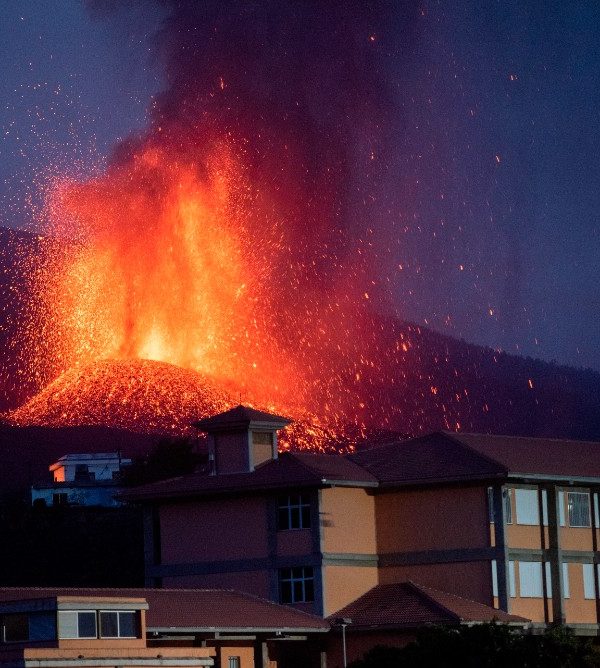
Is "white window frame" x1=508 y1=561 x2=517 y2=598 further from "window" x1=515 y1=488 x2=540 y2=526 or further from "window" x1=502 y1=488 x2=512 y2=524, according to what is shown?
"window" x1=515 y1=488 x2=540 y2=526

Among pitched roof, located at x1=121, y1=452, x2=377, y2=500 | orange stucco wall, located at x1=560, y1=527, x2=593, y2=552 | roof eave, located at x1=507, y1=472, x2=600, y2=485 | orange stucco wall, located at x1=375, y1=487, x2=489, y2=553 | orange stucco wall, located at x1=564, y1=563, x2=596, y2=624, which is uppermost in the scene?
pitched roof, located at x1=121, y1=452, x2=377, y2=500

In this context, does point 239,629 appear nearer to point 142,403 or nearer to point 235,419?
point 235,419

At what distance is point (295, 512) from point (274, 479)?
1532 mm

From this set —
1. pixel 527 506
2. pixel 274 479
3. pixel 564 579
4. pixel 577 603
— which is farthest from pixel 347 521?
pixel 577 603

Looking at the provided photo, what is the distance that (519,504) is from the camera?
67.8 m

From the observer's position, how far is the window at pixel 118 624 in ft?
161

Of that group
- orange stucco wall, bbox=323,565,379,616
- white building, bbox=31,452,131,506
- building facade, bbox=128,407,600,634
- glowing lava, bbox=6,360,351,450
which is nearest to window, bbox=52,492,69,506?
white building, bbox=31,452,131,506

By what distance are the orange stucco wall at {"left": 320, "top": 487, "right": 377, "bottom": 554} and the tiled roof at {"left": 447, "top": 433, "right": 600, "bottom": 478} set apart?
5.14 meters

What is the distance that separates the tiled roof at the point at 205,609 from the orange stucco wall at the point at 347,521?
3695mm

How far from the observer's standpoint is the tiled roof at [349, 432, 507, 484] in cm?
6644

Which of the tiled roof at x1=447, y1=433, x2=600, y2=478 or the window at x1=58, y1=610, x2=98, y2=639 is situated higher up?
the tiled roof at x1=447, y1=433, x2=600, y2=478

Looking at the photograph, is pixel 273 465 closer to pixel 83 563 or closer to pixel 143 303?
pixel 83 563

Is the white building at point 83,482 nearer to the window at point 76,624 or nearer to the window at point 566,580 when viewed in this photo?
the window at point 566,580

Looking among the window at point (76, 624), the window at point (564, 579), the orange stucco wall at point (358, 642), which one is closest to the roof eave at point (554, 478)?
the window at point (564, 579)
